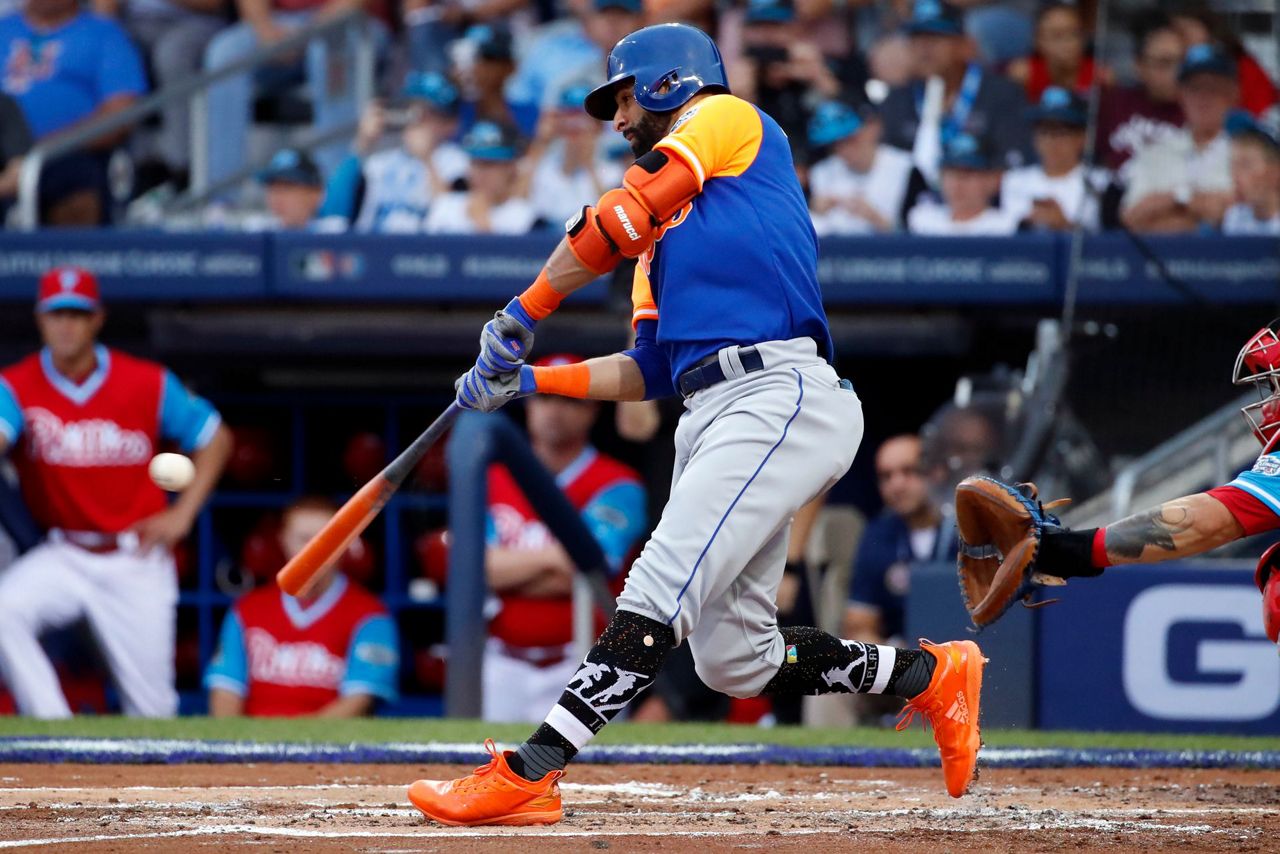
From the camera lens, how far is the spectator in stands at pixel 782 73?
7.72m

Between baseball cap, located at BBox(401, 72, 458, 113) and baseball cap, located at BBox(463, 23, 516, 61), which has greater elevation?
baseball cap, located at BBox(463, 23, 516, 61)

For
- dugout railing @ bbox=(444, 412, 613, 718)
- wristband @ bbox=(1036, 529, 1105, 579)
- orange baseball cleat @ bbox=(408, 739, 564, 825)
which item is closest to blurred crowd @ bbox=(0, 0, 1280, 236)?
dugout railing @ bbox=(444, 412, 613, 718)

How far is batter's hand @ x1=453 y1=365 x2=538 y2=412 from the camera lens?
3699mm

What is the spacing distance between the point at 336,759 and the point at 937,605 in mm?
2180

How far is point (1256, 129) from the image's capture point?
7.22 m

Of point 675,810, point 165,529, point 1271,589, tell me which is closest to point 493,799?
point 675,810

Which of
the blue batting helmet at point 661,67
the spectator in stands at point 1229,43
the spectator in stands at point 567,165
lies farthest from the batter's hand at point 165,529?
the spectator in stands at point 1229,43

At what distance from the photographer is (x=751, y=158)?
373 centimetres

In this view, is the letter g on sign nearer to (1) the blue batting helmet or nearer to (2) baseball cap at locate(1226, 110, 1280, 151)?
(2) baseball cap at locate(1226, 110, 1280, 151)

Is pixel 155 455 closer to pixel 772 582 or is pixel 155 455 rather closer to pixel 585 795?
pixel 585 795

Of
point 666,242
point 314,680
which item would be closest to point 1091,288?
point 314,680

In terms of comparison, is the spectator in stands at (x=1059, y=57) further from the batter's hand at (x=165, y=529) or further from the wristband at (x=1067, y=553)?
the wristband at (x=1067, y=553)

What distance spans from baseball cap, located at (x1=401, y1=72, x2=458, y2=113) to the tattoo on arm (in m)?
5.30

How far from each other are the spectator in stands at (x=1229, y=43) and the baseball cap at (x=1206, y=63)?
0.06 ft
